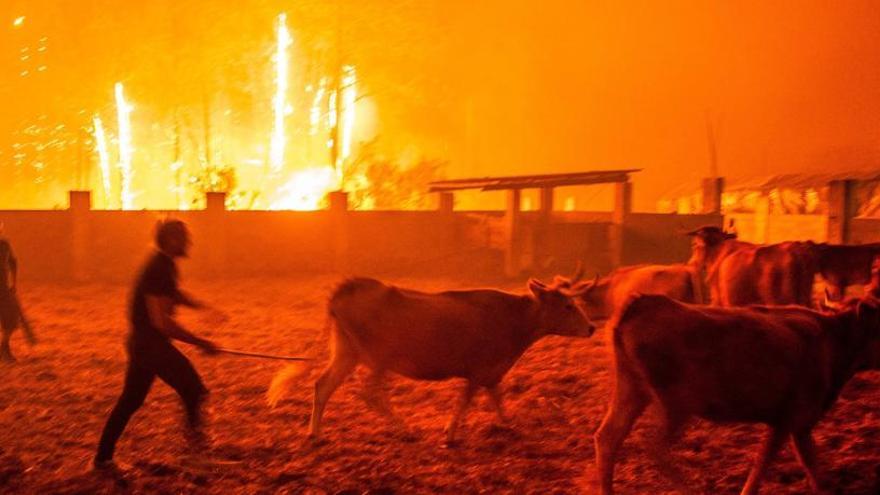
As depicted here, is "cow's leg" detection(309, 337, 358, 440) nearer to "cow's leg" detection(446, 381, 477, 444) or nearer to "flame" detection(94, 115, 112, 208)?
"cow's leg" detection(446, 381, 477, 444)

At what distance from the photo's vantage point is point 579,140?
52250 millimetres

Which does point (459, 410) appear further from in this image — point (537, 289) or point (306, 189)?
point (306, 189)

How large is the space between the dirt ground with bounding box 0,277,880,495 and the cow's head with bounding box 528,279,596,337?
0.72 meters

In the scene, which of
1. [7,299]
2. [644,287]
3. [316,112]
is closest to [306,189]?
[316,112]

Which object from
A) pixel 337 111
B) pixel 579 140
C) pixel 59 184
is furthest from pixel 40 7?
pixel 579 140

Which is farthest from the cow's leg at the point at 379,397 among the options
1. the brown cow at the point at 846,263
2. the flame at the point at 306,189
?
the flame at the point at 306,189

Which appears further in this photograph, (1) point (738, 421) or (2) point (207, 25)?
(2) point (207, 25)

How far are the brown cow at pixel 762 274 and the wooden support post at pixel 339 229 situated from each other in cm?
1183

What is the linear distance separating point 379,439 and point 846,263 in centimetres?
672

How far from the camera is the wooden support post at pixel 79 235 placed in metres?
19.0

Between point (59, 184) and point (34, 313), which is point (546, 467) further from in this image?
point (59, 184)

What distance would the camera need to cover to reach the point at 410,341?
6785 mm

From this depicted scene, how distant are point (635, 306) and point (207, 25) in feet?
129

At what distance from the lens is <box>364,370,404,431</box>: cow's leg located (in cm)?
684
